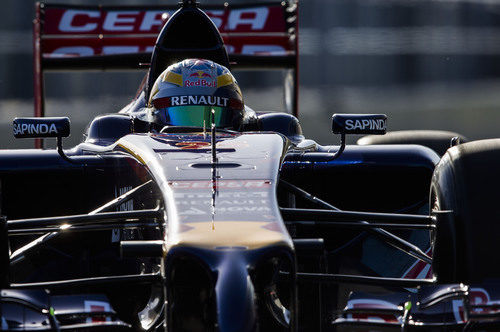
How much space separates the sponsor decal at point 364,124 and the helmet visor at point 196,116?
0.73 metres

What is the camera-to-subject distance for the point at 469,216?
3615mm

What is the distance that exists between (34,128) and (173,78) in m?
0.87

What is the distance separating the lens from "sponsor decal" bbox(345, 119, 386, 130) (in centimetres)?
475

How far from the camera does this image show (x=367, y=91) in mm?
19328

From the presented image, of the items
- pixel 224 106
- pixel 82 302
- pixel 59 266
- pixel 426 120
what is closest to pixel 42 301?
pixel 82 302

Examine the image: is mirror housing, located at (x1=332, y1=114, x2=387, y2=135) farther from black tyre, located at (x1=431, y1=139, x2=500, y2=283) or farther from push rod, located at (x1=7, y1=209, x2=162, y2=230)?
push rod, located at (x1=7, y1=209, x2=162, y2=230)

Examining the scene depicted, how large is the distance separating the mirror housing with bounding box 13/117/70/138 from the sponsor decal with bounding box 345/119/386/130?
135 centimetres

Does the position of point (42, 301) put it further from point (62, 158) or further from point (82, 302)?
point (62, 158)

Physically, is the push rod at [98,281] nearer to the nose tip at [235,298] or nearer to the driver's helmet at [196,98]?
the nose tip at [235,298]

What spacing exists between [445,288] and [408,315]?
7.2 inches

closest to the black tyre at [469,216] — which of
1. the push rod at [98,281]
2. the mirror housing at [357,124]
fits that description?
the mirror housing at [357,124]

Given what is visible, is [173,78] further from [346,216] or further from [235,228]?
[235,228]

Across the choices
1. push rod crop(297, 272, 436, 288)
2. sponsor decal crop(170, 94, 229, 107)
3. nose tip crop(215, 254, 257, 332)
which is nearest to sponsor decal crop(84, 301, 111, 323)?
nose tip crop(215, 254, 257, 332)

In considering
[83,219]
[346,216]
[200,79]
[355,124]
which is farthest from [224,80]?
[83,219]
